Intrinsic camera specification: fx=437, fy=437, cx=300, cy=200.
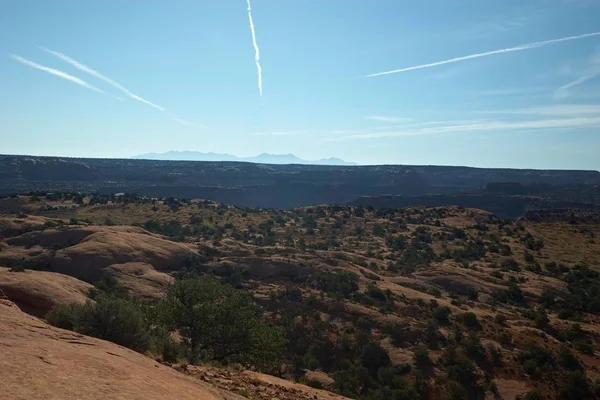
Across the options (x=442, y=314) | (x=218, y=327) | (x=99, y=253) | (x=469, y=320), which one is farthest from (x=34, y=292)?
(x=469, y=320)

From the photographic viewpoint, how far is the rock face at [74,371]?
8.34 m

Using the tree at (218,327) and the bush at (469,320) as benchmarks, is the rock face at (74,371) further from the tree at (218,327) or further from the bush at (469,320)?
the bush at (469,320)

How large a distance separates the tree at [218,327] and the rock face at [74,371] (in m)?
7.95

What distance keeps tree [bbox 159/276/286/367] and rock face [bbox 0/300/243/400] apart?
7950 millimetres

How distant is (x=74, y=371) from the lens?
943 centimetres

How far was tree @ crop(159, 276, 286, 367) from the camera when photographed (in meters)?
20.6

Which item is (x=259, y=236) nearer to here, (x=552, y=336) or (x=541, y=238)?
Result: (x=552, y=336)

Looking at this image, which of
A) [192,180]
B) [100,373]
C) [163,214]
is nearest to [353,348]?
[100,373]

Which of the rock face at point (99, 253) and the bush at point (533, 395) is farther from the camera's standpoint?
the rock face at point (99, 253)

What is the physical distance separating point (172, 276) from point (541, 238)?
60938 millimetres

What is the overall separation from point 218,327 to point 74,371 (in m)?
11.9

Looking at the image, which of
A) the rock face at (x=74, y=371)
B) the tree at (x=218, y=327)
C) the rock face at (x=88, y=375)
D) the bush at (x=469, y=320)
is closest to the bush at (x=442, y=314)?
the bush at (x=469, y=320)

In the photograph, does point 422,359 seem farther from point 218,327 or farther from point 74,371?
point 74,371

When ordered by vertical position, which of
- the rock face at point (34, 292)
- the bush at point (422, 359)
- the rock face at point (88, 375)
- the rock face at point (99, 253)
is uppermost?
the rock face at point (88, 375)
